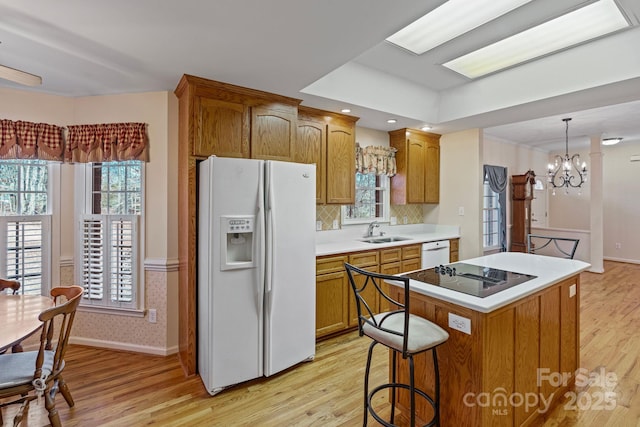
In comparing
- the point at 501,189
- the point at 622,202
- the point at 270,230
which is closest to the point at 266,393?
the point at 270,230

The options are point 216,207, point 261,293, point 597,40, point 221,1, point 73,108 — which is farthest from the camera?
point 73,108

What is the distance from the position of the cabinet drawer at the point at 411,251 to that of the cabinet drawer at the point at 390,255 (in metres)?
0.08

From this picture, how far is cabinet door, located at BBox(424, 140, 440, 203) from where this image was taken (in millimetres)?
4644

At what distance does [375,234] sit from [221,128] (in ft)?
8.30

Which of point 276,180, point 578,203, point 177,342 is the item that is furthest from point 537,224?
point 177,342

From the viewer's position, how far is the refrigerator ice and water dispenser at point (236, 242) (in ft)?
7.67

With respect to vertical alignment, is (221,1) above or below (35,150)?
above

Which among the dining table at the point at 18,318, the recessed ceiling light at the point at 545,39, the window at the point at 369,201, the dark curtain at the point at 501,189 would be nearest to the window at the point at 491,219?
the dark curtain at the point at 501,189

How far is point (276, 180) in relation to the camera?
2521 millimetres

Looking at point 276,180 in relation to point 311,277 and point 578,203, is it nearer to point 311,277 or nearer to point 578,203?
point 311,277

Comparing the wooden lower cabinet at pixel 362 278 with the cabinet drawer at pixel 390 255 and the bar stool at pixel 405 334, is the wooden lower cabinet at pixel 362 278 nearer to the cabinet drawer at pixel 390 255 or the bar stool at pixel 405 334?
the cabinet drawer at pixel 390 255

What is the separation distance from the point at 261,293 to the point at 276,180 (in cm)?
89

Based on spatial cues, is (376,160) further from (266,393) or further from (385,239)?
(266,393)

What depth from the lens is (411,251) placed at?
3.92m
